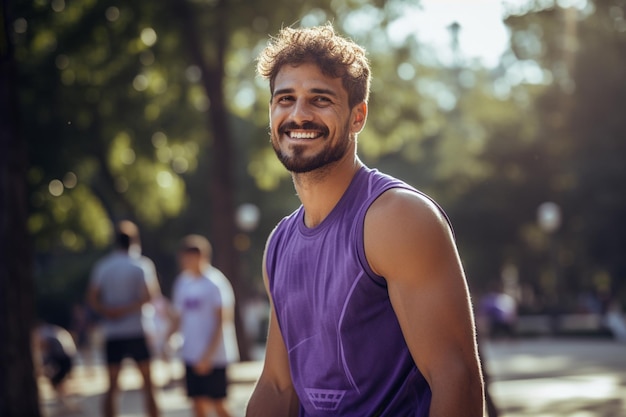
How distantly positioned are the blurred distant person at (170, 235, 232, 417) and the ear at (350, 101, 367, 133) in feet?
23.7

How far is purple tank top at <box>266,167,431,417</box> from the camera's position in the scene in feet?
9.79

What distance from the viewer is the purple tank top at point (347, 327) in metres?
2.98

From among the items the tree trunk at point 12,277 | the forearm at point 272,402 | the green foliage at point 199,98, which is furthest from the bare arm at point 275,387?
the tree trunk at point 12,277

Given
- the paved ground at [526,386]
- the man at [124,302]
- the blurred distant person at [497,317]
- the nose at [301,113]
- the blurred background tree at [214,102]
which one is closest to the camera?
the nose at [301,113]

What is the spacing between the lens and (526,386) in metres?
18.9

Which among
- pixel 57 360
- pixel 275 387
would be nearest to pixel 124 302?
pixel 57 360

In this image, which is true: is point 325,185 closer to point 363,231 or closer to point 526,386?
point 363,231

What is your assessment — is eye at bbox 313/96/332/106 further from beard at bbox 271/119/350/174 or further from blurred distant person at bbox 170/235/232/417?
blurred distant person at bbox 170/235/232/417

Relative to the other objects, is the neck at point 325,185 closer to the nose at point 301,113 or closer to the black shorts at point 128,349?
the nose at point 301,113

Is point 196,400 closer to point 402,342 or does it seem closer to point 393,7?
point 402,342

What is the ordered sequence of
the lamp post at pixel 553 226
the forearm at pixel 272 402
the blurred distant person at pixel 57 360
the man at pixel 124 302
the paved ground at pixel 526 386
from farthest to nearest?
the lamp post at pixel 553 226
the blurred distant person at pixel 57 360
the paved ground at pixel 526 386
the man at pixel 124 302
the forearm at pixel 272 402

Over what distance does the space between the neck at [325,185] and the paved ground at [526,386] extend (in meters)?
7.20

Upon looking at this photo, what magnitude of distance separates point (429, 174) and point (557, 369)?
36.6 meters

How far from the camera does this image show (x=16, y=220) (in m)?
11.7
